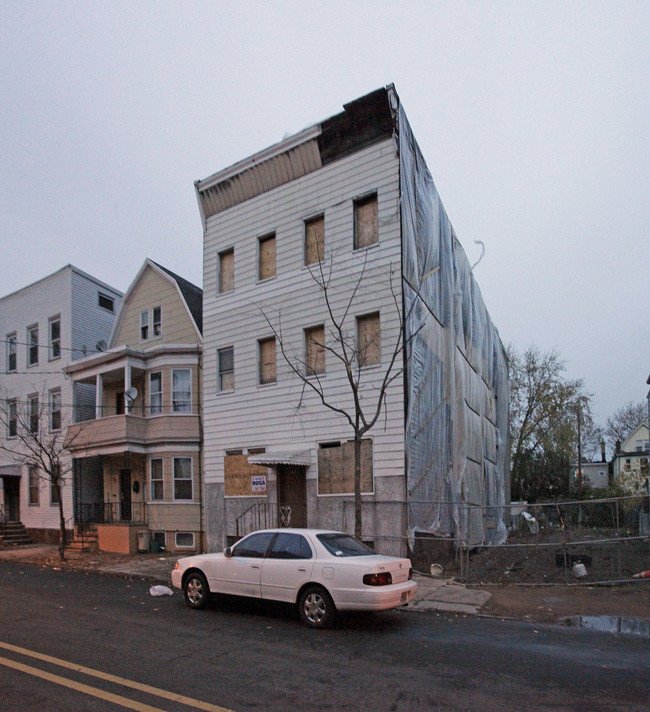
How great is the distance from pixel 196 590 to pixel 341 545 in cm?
266

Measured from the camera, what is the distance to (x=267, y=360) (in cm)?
1958

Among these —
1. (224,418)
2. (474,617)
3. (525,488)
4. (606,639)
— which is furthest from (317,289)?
(525,488)

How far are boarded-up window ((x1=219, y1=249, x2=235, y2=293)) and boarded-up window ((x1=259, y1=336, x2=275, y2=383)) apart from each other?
2.43 m

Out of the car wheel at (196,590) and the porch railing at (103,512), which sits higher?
the car wheel at (196,590)

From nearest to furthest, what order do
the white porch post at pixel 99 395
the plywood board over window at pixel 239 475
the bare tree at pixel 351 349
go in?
1. the bare tree at pixel 351 349
2. the plywood board over window at pixel 239 475
3. the white porch post at pixel 99 395

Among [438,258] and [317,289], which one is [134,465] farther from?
[438,258]

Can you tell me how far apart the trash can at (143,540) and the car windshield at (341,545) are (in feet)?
43.3

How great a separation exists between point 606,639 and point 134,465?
19364 millimetres

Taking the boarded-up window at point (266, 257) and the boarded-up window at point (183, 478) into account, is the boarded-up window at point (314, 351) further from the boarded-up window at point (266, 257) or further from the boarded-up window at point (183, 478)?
the boarded-up window at point (183, 478)

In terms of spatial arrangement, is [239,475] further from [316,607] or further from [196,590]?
[316,607]

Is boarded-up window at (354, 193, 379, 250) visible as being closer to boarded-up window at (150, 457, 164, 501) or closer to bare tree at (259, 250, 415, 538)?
bare tree at (259, 250, 415, 538)

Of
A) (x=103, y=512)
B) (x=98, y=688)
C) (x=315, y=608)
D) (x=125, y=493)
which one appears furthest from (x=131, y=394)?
(x=98, y=688)

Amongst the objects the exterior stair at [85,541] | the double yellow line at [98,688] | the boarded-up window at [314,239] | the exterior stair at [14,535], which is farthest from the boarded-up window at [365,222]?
the exterior stair at [14,535]

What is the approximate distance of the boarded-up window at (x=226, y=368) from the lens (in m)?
20.5
